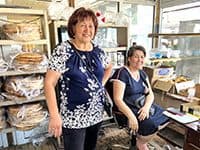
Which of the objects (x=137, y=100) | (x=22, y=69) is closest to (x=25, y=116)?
(x=22, y=69)

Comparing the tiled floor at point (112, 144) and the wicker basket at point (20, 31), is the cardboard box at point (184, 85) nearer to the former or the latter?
the tiled floor at point (112, 144)

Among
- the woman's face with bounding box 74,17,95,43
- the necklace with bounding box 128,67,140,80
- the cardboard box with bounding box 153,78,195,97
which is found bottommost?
the cardboard box with bounding box 153,78,195,97

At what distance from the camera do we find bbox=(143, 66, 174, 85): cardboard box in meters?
2.54

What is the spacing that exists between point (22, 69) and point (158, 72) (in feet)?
5.36

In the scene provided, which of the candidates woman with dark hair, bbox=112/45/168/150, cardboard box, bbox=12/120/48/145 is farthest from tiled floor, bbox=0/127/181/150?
woman with dark hair, bbox=112/45/168/150

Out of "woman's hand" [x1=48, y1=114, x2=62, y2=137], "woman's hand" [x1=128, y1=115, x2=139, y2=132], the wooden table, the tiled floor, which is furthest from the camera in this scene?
the tiled floor

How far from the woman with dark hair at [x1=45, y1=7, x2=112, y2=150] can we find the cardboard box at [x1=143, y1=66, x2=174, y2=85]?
4.42 feet

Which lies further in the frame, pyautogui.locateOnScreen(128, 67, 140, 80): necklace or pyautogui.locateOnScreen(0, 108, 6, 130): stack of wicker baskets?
pyautogui.locateOnScreen(0, 108, 6, 130): stack of wicker baskets

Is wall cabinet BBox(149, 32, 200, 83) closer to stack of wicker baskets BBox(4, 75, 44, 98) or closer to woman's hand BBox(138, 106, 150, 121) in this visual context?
woman's hand BBox(138, 106, 150, 121)

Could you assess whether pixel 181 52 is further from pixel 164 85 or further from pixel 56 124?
pixel 56 124

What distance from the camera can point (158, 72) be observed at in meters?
2.55

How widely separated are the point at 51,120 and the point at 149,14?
97.8 inches

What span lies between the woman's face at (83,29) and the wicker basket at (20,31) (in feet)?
2.64

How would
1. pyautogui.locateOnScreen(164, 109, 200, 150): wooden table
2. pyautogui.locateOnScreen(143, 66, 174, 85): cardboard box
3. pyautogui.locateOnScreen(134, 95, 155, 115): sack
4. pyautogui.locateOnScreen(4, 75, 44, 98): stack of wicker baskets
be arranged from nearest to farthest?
pyautogui.locateOnScreen(164, 109, 200, 150): wooden table < pyautogui.locateOnScreen(134, 95, 155, 115): sack < pyautogui.locateOnScreen(4, 75, 44, 98): stack of wicker baskets < pyautogui.locateOnScreen(143, 66, 174, 85): cardboard box
